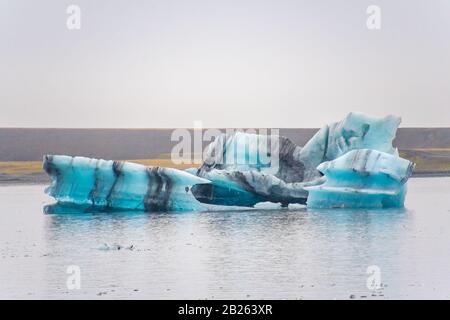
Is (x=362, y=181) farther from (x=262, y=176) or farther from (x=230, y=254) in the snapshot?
(x=230, y=254)

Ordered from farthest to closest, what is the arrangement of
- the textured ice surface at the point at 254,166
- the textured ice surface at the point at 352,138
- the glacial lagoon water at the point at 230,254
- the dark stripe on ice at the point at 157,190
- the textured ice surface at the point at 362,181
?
the textured ice surface at the point at 254,166 → the textured ice surface at the point at 352,138 → the dark stripe on ice at the point at 157,190 → the textured ice surface at the point at 362,181 → the glacial lagoon water at the point at 230,254

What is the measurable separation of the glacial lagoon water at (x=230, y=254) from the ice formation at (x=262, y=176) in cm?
46

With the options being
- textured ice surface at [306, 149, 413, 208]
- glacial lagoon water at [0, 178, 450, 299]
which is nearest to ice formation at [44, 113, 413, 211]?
textured ice surface at [306, 149, 413, 208]

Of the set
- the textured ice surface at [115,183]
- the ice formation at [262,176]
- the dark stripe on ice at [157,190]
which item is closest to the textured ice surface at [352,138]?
the ice formation at [262,176]

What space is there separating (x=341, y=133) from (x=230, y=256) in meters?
5.91

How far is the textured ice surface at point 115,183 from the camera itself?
61.1ft

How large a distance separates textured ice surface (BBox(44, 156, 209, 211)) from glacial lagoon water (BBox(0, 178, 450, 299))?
500 mm

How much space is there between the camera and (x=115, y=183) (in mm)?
18812

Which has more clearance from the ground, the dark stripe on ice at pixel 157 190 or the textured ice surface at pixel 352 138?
the textured ice surface at pixel 352 138

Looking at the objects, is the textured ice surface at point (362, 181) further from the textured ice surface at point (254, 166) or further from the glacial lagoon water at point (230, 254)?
the textured ice surface at point (254, 166)

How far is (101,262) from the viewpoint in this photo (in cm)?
1439
